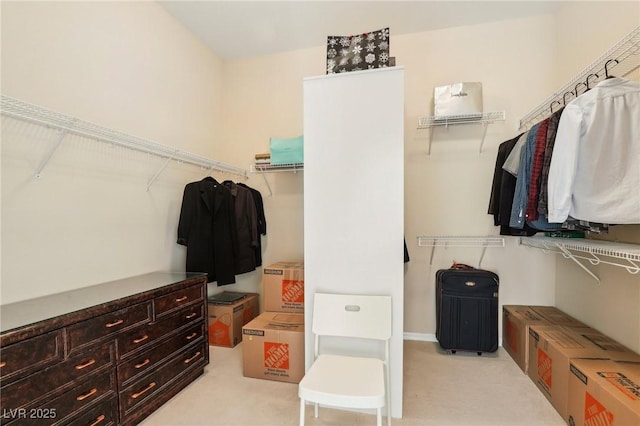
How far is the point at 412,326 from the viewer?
291cm

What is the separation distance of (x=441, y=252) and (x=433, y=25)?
223 cm

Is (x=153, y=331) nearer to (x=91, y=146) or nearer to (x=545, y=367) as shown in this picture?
(x=91, y=146)

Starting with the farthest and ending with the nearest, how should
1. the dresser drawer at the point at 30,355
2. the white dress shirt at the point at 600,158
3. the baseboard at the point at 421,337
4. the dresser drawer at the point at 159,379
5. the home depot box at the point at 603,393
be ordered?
the baseboard at the point at 421,337
the dresser drawer at the point at 159,379
the white dress shirt at the point at 600,158
the home depot box at the point at 603,393
the dresser drawer at the point at 30,355

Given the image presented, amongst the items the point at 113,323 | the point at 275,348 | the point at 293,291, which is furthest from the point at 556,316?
the point at 113,323

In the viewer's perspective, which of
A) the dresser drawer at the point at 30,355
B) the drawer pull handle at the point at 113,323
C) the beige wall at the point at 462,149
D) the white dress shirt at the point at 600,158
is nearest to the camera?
the dresser drawer at the point at 30,355

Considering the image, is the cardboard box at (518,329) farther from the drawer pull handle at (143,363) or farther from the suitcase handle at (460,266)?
the drawer pull handle at (143,363)

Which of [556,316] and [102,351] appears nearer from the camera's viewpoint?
[102,351]

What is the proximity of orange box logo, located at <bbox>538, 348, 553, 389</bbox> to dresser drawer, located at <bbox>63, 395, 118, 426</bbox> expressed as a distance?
2634 millimetres

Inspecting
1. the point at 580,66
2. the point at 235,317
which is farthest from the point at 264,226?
Result: the point at 580,66

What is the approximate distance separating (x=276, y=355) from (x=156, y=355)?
80cm

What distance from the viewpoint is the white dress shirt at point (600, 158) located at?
4.47 feet

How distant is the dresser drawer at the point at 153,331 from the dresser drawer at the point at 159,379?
0.66ft

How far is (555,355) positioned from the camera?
180 centimetres

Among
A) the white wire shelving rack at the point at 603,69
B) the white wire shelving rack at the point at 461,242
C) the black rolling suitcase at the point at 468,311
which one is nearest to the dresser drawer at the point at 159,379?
the black rolling suitcase at the point at 468,311
